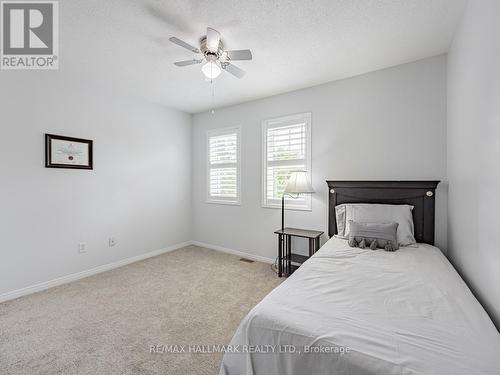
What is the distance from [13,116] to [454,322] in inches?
157

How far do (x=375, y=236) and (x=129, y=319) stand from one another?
2.41 m

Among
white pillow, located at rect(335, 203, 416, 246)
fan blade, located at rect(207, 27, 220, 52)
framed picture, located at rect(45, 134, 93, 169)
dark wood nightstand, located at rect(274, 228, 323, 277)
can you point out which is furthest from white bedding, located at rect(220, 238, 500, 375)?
framed picture, located at rect(45, 134, 93, 169)

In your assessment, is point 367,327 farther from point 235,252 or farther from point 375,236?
point 235,252

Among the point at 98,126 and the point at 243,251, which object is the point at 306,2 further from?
the point at 243,251

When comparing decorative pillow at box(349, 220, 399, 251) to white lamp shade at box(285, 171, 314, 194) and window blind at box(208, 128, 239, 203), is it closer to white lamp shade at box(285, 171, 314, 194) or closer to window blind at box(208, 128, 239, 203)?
white lamp shade at box(285, 171, 314, 194)

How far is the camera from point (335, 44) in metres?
2.21

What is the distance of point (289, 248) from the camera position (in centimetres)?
314

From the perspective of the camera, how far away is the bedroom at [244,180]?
4.15ft

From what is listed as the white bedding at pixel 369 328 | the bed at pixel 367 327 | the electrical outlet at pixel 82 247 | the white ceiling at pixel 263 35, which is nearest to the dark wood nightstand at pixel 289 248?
the bed at pixel 367 327

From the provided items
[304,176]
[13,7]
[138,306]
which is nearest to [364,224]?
[304,176]

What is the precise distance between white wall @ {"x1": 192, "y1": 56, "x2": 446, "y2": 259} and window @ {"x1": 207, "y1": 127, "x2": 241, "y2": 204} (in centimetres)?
15

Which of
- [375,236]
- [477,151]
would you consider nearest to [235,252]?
[375,236]

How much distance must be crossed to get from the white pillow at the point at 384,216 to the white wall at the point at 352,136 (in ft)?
1.23

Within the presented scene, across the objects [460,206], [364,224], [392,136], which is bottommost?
[364,224]
